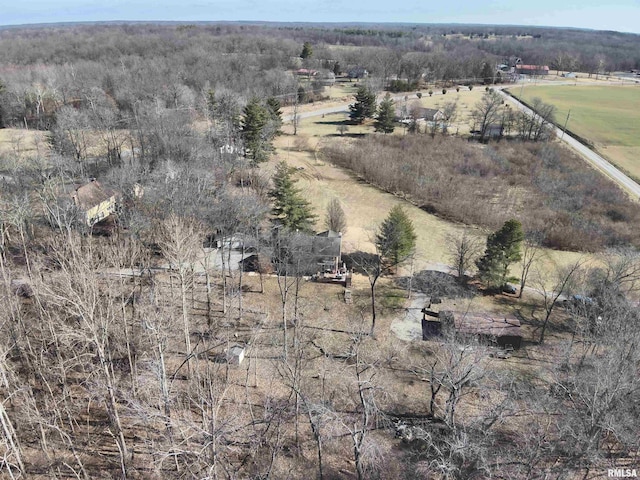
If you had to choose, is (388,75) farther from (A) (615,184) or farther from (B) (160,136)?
(B) (160,136)

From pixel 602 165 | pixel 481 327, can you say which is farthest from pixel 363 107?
pixel 481 327

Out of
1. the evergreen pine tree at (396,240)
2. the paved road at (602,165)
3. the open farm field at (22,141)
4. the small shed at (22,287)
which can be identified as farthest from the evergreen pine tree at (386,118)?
the small shed at (22,287)

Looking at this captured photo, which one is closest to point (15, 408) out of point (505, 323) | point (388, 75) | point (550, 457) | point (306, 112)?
Answer: point (550, 457)

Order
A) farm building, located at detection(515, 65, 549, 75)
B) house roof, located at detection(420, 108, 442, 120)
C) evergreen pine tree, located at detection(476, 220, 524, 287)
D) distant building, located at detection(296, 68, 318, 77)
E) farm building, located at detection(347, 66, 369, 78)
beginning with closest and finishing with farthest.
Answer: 1. evergreen pine tree, located at detection(476, 220, 524, 287)
2. house roof, located at detection(420, 108, 442, 120)
3. distant building, located at detection(296, 68, 318, 77)
4. farm building, located at detection(347, 66, 369, 78)
5. farm building, located at detection(515, 65, 549, 75)

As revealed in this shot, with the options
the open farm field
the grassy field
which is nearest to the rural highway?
the grassy field

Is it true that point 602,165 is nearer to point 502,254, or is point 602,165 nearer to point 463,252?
point 502,254

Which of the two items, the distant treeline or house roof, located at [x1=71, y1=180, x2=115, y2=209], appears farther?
the distant treeline

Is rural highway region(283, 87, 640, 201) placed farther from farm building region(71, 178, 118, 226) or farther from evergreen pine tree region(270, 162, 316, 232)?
farm building region(71, 178, 118, 226)
